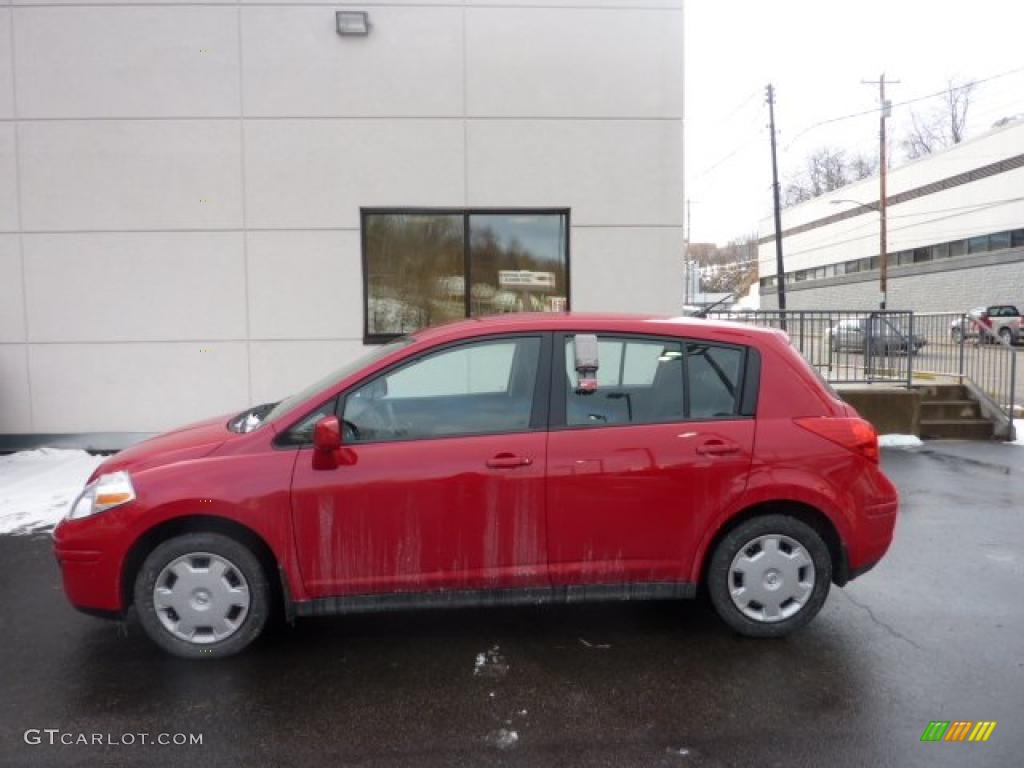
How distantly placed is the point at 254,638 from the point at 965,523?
18.0 feet

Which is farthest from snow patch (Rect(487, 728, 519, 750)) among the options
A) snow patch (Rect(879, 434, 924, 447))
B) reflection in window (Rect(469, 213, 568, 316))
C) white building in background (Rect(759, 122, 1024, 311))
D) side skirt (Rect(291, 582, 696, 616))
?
white building in background (Rect(759, 122, 1024, 311))

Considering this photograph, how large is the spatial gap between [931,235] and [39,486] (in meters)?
46.5

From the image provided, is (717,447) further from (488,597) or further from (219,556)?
(219,556)

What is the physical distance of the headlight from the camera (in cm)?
374

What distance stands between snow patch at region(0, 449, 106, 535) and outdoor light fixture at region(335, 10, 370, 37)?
5414mm

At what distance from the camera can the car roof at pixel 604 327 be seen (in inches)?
161

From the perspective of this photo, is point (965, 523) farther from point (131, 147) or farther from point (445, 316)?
point (131, 147)

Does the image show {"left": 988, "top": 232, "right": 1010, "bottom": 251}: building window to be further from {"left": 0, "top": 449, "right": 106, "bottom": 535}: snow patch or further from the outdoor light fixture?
{"left": 0, "top": 449, "right": 106, "bottom": 535}: snow patch

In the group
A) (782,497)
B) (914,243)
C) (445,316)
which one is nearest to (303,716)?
(782,497)

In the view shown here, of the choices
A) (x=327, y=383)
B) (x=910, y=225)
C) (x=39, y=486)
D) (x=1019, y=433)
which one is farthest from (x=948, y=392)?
(x=910, y=225)

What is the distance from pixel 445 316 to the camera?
9.23 meters

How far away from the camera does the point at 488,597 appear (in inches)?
152

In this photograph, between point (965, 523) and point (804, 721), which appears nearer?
point (804, 721)

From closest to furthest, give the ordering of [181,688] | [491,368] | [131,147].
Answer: [181,688], [491,368], [131,147]
